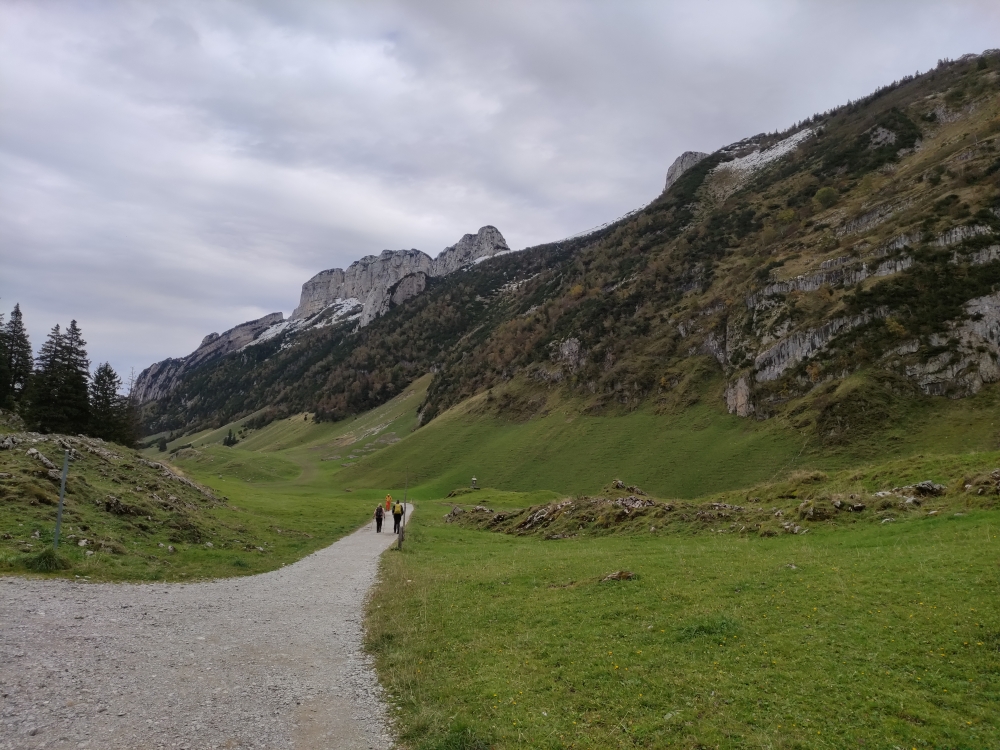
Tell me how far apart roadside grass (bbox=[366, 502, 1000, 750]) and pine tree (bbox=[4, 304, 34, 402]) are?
83.8 metres

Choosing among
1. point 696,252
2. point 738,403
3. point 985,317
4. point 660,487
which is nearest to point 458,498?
point 660,487

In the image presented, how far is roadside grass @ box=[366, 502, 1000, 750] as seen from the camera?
7887 millimetres

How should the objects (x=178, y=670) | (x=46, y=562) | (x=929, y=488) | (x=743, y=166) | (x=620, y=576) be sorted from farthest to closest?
1. (x=743, y=166)
2. (x=929, y=488)
3. (x=620, y=576)
4. (x=46, y=562)
5. (x=178, y=670)

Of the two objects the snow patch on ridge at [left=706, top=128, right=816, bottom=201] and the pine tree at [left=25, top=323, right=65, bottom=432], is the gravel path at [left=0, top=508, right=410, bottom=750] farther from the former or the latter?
the snow patch on ridge at [left=706, top=128, right=816, bottom=201]

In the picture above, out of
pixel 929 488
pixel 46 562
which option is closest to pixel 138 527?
pixel 46 562

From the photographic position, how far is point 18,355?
252 ft

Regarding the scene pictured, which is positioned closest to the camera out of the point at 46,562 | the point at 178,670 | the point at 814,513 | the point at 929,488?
the point at 178,670

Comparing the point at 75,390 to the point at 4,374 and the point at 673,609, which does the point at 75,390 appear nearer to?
the point at 4,374

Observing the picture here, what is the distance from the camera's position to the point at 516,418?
331 ft

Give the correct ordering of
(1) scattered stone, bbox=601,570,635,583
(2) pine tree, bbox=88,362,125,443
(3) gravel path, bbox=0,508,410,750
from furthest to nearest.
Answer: (2) pine tree, bbox=88,362,125,443 → (1) scattered stone, bbox=601,570,635,583 → (3) gravel path, bbox=0,508,410,750

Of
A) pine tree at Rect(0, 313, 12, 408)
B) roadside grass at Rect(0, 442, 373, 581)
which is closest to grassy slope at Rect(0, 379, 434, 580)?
roadside grass at Rect(0, 442, 373, 581)

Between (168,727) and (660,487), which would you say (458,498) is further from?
(168,727)

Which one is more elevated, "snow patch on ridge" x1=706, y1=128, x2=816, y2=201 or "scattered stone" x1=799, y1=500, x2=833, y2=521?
"snow patch on ridge" x1=706, y1=128, x2=816, y2=201

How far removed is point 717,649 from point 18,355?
335 feet
